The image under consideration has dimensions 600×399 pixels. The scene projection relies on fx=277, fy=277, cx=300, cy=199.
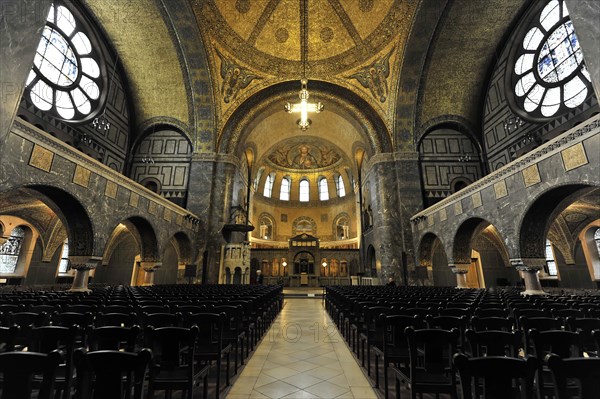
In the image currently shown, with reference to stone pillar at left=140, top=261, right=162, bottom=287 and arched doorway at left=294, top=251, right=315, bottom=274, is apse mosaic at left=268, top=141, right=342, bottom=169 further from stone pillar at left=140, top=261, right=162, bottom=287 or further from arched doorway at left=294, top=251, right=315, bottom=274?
stone pillar at left=140, top=261, right=162, bottom=287

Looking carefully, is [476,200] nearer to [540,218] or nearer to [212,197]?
[540,218]

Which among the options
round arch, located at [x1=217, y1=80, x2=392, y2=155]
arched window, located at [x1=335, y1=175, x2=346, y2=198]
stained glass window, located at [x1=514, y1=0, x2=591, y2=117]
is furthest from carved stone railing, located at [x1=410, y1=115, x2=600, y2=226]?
arched window, located at [x1=335, y1=175, x2=346, y2=198]

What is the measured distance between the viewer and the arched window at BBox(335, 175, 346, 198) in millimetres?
31031

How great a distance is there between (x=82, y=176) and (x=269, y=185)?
23000 mm

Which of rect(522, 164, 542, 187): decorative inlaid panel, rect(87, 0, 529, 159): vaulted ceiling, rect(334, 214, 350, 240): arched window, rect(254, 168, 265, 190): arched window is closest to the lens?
rect(522, 164, 542, 187): decorative inlaid panel

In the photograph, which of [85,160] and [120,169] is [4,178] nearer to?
[85,160]

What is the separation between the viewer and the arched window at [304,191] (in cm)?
3278

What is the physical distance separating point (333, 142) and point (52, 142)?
2088 cm

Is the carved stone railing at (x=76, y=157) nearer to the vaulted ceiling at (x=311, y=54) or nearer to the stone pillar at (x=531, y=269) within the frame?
the vaulted ceiling at (x=311, y=54)

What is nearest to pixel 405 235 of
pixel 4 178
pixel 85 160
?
pixel 85 160

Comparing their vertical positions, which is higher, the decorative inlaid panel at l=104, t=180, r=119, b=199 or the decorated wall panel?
the decorated wall panel

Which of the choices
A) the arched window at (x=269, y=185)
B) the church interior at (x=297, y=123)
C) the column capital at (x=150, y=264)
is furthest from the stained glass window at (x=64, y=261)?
the arched window at (x=269, y=185)

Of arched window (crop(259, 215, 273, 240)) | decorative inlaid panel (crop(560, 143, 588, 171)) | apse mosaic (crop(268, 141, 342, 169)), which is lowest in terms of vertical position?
decorative inlaid panel (crop(560, 143, 588, 171))

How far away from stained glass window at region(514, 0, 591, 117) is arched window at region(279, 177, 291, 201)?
22.5m
